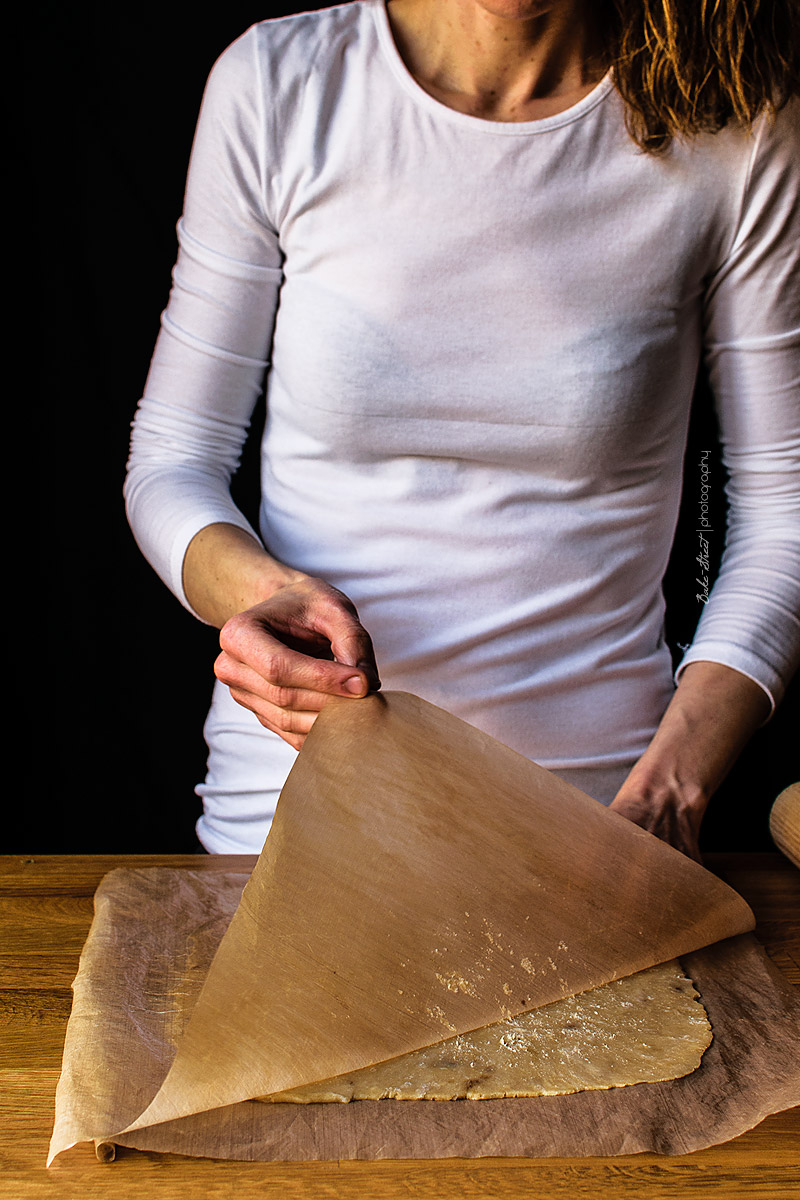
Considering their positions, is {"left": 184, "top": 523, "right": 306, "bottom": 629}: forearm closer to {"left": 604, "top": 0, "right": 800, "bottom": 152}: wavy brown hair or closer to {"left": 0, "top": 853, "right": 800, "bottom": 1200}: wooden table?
{"left": 0, "top": 853, "right": 800, "bottom": 1200}: wooden table

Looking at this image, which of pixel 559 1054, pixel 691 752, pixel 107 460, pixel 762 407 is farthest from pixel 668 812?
pixel 107 460

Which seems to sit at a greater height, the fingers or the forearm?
the fingers

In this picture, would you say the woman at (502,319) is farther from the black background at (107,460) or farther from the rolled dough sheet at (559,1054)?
the black background at (107,460)

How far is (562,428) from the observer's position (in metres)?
0.99

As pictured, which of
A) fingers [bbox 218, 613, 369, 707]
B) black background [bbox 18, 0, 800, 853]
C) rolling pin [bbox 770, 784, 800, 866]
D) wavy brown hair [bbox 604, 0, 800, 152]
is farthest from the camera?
black background [bbox 18, 0, 800, 853]

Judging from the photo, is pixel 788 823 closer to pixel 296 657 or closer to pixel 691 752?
pixel 691 752

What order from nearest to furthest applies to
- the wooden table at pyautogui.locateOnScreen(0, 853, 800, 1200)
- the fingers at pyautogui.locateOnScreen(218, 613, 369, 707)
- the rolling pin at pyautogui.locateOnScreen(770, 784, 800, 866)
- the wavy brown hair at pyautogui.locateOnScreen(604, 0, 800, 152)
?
the wooden table at pyautogui.locateOnScreen(0, 853, 800, 1200), the fingers at pyautogui.locateOnScreen(218, 613, 369, 707), the rolling pin at pyautogui.locateOnScreen(770, 784, 800, 866), the wavy brown hair at pyautogui.locateOnScreen(604, 0, 800, 152)

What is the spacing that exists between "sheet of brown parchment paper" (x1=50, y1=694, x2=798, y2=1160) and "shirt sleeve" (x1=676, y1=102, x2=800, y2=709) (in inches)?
11.5

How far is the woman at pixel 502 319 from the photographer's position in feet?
3.25

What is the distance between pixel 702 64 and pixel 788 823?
0.67m

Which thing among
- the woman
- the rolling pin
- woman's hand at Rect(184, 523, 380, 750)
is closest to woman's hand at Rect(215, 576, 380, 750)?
woman's hand at Rect(184, 523, 380, 750)

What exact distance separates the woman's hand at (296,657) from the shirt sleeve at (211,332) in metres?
0.22

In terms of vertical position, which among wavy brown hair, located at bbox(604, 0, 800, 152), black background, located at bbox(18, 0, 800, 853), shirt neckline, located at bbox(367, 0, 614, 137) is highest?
wavy brown hair, located at bbox(604, 0, 800, 152)

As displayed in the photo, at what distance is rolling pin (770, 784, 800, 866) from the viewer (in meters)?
0.88
